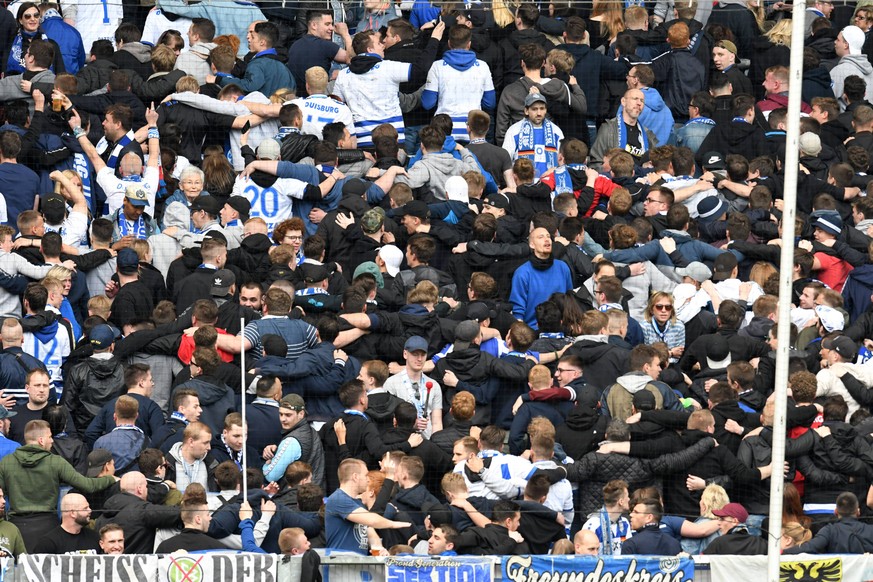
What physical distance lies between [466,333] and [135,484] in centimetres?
291

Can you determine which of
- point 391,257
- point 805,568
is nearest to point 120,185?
point 391,257

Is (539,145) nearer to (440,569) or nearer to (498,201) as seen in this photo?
(498,201)

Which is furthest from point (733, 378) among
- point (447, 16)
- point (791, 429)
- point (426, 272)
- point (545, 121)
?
point (447, 16)

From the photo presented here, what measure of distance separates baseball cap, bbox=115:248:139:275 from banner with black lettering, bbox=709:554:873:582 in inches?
209

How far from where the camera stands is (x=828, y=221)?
17.3m

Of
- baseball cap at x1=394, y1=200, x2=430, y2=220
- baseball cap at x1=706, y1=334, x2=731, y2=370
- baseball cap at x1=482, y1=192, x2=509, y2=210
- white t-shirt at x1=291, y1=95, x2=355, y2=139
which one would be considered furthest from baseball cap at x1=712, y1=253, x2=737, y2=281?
white t-shirt at x1=291, y1=95, x2=355, y2=139

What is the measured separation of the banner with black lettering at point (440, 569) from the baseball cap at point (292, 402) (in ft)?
4.96

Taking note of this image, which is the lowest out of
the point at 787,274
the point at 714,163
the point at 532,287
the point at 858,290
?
the point at 858,290

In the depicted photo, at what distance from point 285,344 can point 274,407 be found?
24.2 inches

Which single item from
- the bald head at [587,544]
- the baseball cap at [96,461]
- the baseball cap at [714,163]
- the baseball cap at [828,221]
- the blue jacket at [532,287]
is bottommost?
the bald head at [587,544]

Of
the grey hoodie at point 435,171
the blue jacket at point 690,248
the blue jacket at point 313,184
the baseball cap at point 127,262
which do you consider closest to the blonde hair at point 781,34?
the blue jacket at point 690,248

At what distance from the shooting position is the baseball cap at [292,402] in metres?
14.3

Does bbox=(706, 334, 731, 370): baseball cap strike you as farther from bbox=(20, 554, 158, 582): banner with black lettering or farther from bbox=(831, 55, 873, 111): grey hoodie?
bbox=(831, 55, 873, 111): grey hoodie

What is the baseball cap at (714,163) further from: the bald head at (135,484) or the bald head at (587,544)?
the bald head at (135,484)
